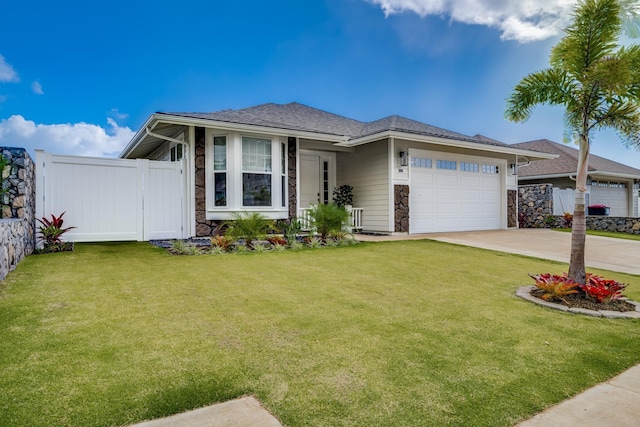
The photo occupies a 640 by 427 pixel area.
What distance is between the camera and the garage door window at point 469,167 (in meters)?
12.5

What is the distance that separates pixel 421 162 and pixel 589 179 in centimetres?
1229

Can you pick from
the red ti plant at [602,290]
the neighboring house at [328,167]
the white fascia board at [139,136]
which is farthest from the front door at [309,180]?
the red ti plant at [602,290]

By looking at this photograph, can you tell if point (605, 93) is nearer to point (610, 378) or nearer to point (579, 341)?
point (579, 341)

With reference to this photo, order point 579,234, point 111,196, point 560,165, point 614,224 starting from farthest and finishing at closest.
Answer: point 560,165 → point 614,224 → point 111,196 → point 579,234

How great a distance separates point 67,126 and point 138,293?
31.5 feet

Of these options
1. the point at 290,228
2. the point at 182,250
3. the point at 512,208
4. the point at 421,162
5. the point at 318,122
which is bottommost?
the point at 182,250

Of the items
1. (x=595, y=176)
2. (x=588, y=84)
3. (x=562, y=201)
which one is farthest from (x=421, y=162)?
(x=595, y=176)

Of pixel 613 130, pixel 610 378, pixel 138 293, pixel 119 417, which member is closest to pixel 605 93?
pixel 613 130

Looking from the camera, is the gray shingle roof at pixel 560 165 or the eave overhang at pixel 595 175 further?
the gray shingle roof at pixel 560 165

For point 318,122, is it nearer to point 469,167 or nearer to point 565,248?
point 469,167

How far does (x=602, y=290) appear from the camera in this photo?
4.02 meters

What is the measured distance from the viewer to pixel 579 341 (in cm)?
288

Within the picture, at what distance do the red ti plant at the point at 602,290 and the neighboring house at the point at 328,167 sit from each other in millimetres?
6593

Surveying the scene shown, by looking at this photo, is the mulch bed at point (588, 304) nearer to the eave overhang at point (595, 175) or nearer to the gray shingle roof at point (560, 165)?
the eave overhang at point (595, 175)
